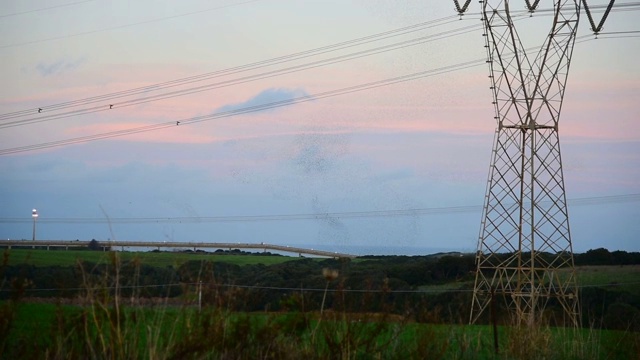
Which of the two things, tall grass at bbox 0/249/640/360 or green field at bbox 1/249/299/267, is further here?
green field at bbox 1/249/299/267

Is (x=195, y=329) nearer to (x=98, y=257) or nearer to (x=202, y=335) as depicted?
(x=202, y=335)

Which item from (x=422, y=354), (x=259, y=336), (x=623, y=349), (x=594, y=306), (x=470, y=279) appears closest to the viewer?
(x=259, y=336)

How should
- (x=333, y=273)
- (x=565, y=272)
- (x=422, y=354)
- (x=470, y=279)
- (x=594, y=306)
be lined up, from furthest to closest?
(x=470, y=279) → (x=565, y=272) → (x=594, y=306) → (x=422, y=354) → (x=333, y=273)

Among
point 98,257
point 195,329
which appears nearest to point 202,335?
point 195,329

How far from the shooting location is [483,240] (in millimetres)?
25781

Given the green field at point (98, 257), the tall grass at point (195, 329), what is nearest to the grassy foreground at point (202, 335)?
the tall grass at point (195, 329)

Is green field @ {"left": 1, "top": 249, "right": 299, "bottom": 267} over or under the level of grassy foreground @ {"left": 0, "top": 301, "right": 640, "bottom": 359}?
over

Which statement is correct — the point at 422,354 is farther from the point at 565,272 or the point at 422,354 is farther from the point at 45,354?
the point at 565,272

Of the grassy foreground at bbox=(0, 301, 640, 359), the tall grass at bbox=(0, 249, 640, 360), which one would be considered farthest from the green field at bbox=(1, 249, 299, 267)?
the grassy foreground at bbox=(0, 301, 640, 359)

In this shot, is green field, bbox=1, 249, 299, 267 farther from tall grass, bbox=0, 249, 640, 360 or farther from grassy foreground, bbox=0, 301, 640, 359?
grassy foreground, bbox=0, 301, 640, 359

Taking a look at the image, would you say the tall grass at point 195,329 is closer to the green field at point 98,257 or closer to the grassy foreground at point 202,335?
the grassy foreground at point 202,335

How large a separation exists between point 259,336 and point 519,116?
17.0 m

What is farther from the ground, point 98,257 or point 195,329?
point 98,257

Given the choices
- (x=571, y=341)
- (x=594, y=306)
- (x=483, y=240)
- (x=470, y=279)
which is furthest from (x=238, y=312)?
(x=470, y=279)
